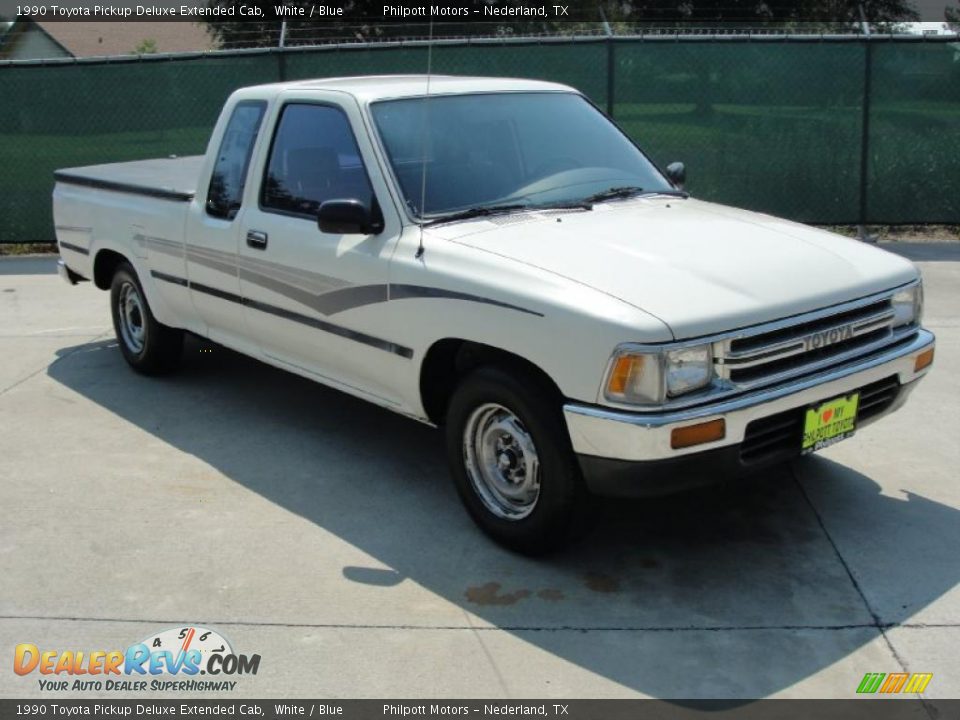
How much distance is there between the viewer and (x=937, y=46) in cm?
1150

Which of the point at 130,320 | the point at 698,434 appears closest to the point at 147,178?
the point at 130,320

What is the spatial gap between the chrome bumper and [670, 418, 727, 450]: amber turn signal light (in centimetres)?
2

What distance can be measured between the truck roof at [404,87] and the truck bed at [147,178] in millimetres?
825

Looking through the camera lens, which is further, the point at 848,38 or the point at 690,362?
the point at 848,38

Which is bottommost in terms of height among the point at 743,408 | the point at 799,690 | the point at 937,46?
the point at 799,690

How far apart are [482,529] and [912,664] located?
1787 millimetres

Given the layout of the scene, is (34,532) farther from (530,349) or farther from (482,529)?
(530,349)

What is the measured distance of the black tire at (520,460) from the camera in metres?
4.40

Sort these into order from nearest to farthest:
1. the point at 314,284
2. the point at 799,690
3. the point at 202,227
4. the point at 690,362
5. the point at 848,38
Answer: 1. the point at 799,690
2. the point at 690,362
3. the point at 314,284
4. the point at 202,227
5. the point at 848,38

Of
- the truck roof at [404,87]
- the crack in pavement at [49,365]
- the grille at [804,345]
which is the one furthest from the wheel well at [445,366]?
the crack in pavement at [49,365]

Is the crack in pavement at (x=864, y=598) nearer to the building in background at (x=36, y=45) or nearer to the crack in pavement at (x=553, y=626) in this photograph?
the crack in pavement at (x=553, y=626)

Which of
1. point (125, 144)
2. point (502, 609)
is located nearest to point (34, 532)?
point (502, 609)

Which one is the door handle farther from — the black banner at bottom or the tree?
the tree

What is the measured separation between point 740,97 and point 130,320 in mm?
6879
